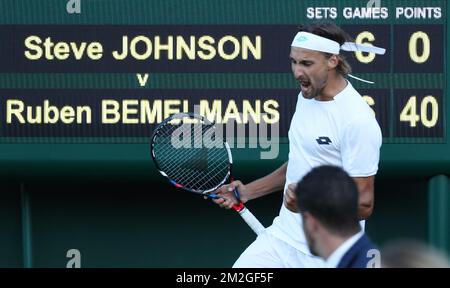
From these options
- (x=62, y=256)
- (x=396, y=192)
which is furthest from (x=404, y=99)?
(x=62, y=256)

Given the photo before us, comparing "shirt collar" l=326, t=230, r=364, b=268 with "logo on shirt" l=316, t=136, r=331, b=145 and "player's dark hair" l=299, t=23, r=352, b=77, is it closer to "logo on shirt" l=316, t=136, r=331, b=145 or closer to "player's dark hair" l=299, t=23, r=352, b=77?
"logo on shirt" l=316, t=136, r=331, b=145

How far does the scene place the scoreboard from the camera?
20.2 ft

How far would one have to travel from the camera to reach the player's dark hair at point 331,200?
342 cm

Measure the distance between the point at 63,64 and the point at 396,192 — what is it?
193 cm

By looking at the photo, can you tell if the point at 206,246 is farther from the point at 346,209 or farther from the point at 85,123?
the point at 346,209

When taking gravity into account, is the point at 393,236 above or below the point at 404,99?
below

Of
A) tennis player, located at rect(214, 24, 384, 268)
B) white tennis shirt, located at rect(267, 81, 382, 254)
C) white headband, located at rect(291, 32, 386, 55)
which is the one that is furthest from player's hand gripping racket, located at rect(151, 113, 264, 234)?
white headband, located at rect(291, 32, 386, 55)

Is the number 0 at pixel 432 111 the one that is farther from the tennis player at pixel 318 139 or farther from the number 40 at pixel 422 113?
the tennis player at pixel 318 139

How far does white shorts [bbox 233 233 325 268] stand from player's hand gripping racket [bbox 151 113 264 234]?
1.69ft

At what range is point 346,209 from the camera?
11.3ft
